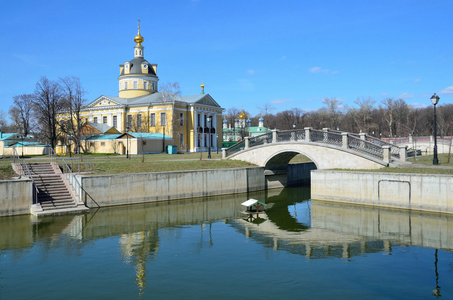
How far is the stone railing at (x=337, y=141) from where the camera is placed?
2859 centimetres

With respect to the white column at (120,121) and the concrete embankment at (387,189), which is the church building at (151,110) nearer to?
the white column at (120,121)

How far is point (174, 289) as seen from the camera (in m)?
12.7

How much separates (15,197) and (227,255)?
1479 cm

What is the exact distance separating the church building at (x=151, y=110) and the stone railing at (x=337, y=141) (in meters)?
27.5

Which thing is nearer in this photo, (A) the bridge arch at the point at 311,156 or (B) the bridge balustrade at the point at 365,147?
(B) the bridge balustrade at the point at 365,147

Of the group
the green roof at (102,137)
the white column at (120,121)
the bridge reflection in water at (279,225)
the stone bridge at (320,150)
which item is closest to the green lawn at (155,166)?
the stone bridge at (320,150)

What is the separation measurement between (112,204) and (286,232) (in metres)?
12.9

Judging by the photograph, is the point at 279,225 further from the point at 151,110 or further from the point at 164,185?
the point at 151,110

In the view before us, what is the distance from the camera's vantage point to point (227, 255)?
16594mm

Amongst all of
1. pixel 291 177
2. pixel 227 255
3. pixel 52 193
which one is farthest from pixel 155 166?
pixel 227 255

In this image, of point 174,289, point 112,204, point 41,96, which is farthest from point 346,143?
point 41,96

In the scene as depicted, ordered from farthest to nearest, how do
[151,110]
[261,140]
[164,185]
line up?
[151,110], [261,140], [164,185]

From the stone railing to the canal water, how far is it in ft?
17.1

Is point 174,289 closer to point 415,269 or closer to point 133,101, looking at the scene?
point 415,269
